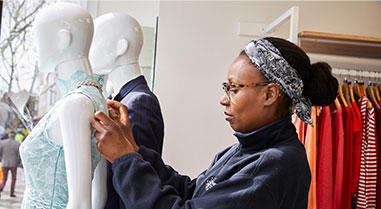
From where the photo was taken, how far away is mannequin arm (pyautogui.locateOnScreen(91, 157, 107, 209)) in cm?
115

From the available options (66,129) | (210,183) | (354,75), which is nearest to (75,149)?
(66,129)

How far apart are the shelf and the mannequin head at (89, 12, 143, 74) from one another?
1432mm

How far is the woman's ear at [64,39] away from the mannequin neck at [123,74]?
0.35m

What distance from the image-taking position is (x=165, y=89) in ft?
9.86

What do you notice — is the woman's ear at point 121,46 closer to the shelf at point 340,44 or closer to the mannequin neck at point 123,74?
the mannequin neck at point 123,74

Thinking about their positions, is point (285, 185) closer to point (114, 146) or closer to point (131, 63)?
point (114, 146)

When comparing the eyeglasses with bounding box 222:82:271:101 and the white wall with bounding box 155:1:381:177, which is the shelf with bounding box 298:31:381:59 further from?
the eyeglasses with bounding box 222:82:271:101

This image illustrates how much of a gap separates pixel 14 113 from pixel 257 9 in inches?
81.3

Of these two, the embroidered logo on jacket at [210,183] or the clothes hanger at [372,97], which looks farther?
the clothes hanger at [372,97]

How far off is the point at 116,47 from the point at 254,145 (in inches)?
29.1

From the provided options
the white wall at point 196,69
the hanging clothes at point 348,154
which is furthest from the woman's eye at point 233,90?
the white wall at point 196,69

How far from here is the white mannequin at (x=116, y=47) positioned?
1527 millimetres

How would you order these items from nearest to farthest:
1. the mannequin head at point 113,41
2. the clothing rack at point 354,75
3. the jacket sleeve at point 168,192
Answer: the jacket sleeve at point 168,192 < the mannequin head at point 113,41 < the clothing rack at point 354,75

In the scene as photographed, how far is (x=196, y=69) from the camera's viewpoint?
3076mm
